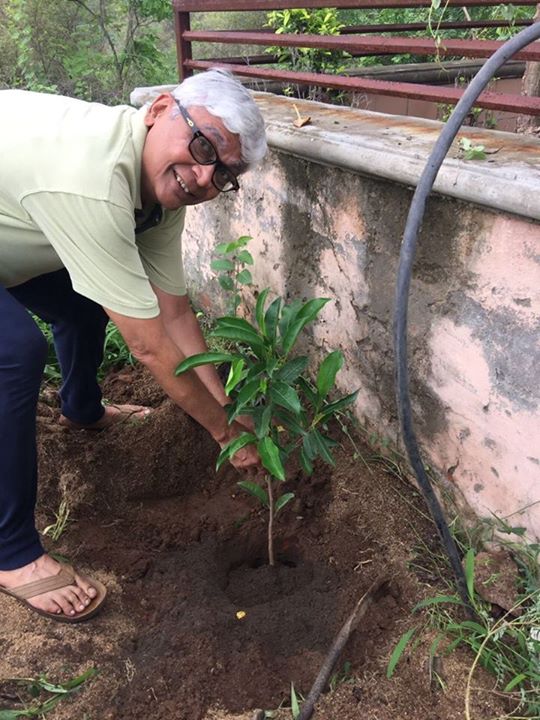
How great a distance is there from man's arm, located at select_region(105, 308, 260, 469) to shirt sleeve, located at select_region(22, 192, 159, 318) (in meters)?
0.05

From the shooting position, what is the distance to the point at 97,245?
158 cm

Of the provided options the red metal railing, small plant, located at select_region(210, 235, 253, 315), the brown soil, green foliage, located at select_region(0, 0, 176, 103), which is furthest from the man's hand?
green foliage, located at select_region(0, 0, 176, 103)

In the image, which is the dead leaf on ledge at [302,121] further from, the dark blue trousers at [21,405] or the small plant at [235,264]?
the dark blue trousers at [21,405]

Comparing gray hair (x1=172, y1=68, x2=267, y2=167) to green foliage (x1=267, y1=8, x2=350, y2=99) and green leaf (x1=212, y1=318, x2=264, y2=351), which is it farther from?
green foliage (x1=267, y1=8, x2=350, y2=99)

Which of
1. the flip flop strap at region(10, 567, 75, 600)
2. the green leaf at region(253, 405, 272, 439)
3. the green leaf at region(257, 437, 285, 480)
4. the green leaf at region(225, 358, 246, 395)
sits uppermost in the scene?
the green leaf at region(225, 358, 246, 395)

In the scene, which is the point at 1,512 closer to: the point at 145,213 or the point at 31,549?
the point at 31,549

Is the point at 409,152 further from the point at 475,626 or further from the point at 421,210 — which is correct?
the point at 475,626

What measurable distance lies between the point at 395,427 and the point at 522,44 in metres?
1.32

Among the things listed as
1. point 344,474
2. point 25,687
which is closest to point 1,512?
point 25,687

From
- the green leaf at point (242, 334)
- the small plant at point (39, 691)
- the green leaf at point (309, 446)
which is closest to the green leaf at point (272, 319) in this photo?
the green leaf at point (242, 334)

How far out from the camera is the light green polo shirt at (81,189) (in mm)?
1573

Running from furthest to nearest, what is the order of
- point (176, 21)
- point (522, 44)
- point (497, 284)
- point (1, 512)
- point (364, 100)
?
1. point (364, 100)
2. point (176, 21)
3. point (1, 512)
4. point (497, 284)
5. point (522, 44)

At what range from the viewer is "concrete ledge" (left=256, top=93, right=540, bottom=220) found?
1.53 meters

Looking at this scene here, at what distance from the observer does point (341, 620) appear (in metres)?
1.88
